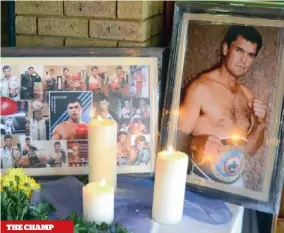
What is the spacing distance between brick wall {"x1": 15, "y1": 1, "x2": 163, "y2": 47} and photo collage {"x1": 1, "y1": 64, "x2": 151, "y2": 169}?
0.10m

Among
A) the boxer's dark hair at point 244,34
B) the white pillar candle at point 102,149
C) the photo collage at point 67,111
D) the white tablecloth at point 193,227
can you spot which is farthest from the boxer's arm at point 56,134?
the boxer's dark hair at point 244,34

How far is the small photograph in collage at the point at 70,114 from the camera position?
3.81 ft

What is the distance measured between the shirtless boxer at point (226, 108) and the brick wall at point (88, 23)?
200 mm

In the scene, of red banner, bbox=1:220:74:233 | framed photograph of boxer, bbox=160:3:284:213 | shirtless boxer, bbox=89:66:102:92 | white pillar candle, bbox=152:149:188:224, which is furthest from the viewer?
shirtless boxer, bbox=89:66:102:92

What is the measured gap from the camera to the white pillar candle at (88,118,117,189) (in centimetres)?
105

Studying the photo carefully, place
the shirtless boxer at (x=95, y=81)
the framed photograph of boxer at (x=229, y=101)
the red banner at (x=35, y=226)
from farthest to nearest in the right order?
the shirtless boxer at (x=95, y=81) → the framed photograph of boxer at (x=229, y=101) → the red banner at (x=35, y=226)

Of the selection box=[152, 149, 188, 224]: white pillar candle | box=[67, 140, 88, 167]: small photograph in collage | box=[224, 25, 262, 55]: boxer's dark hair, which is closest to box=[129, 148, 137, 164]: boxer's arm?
box=[67, 140, 88, 167]: small photograph in collage

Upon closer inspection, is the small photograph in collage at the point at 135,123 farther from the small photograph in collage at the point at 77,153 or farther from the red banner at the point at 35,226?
the red banner at the point at 35,226

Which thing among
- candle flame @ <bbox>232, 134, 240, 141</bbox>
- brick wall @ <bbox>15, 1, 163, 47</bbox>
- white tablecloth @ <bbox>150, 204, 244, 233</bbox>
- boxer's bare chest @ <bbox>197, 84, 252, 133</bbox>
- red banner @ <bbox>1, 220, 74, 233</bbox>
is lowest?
white tablecloth @ <bbox>150, 204, 244, 233</bbox>

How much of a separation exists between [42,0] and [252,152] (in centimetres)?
61

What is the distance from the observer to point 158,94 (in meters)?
1.18

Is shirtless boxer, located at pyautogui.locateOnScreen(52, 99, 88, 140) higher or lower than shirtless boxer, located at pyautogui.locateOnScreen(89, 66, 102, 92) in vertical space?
lower

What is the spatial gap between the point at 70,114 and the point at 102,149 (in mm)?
148

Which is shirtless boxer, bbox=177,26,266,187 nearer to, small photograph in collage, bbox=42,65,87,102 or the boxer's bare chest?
the boxer's bare chest
